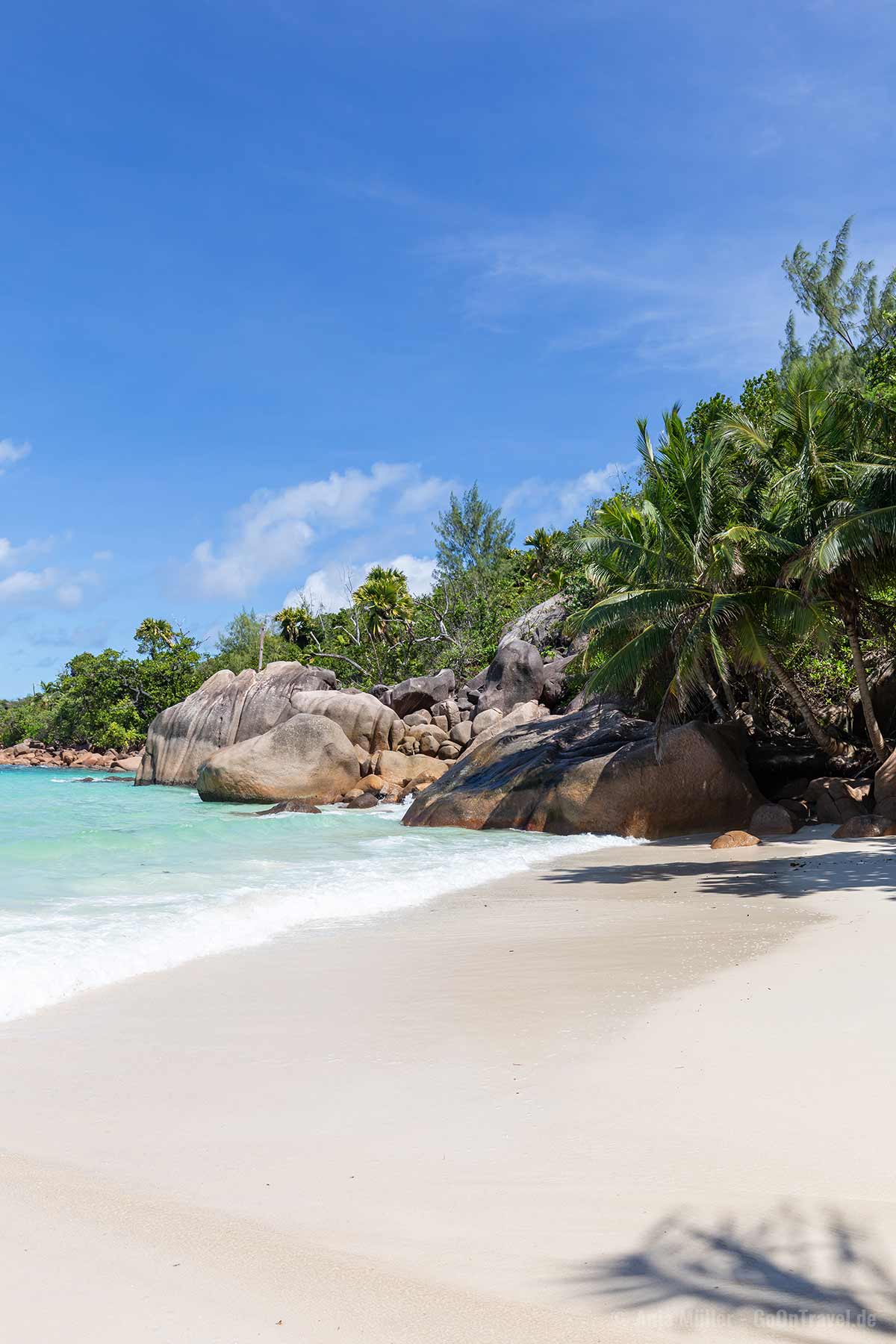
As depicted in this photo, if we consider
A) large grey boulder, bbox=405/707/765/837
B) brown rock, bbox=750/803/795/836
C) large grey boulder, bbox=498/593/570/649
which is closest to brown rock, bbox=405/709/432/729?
large grey boulder, bbox=498/593/570/649

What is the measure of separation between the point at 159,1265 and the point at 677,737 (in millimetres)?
14860

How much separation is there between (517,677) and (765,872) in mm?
19376

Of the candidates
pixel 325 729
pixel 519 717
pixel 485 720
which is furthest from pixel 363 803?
pixel 485 720

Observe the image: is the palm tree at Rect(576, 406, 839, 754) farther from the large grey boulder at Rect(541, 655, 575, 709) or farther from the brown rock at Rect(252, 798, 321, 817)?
the large grey boulder at Rect(541, 655, 575, 709)

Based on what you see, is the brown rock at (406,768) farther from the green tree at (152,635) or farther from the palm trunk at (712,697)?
the green tree at (152,635)

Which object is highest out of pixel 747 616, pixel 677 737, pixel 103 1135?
pixel 747 616

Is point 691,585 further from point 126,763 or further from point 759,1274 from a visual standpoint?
point 126,763

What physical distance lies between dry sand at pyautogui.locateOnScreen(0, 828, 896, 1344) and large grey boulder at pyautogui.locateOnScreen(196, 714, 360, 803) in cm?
1885

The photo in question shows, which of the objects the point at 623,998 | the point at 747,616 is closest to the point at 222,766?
the point at 747,616

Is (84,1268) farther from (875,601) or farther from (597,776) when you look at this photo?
(875,601)

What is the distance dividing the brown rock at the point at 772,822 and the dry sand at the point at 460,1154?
903 centimetres

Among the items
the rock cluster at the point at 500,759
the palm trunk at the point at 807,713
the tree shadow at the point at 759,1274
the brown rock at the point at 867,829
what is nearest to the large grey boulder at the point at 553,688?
the rock cluster at the point at 500,759

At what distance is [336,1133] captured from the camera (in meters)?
3.47

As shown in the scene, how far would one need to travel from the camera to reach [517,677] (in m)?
29.9
